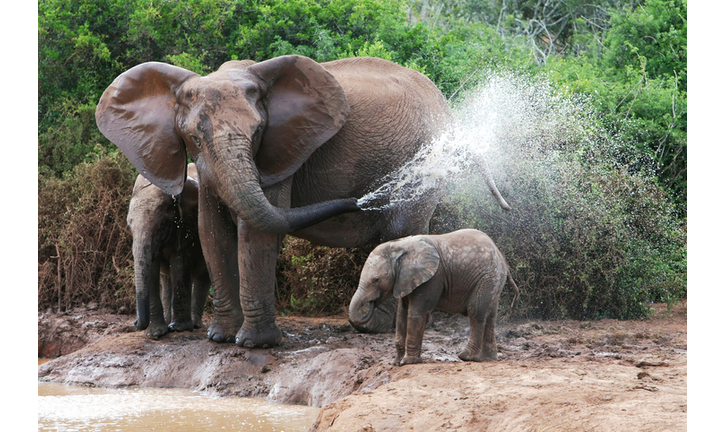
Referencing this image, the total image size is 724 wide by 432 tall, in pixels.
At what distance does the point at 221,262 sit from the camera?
8.07 meters

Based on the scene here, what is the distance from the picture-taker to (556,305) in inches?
386

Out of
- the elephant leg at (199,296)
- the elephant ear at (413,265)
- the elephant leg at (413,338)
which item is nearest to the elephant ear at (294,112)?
the elephant ear at (413,265)

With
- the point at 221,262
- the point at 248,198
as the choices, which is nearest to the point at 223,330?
the point at 221,262

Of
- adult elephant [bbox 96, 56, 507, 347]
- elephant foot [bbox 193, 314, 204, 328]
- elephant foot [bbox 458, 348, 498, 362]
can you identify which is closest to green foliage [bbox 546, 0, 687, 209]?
adult elephant [bbox 96, 56, 507, 347]

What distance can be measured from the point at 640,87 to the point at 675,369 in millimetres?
7953

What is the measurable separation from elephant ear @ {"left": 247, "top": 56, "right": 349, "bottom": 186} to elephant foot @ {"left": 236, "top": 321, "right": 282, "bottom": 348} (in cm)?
135

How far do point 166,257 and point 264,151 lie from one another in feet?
6.30

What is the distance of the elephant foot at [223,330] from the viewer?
809 cm

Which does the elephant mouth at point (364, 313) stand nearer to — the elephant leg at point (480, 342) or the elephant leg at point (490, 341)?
the elephant leg at point (480, 342)

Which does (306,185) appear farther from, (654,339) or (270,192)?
(654,339)

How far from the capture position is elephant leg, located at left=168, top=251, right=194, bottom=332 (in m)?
8.71

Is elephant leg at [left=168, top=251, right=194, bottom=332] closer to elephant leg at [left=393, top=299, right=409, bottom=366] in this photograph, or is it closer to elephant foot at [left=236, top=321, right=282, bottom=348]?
elephant foot at [left=236, top=321, right=282, bottom=348]

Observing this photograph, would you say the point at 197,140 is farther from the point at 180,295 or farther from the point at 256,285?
the point at 180,295

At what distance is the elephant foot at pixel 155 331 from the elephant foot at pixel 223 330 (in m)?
0.60
